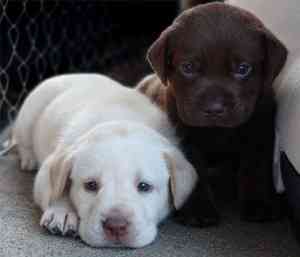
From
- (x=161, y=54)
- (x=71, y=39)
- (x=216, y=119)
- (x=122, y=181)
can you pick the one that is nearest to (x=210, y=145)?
(x=216, y=119)

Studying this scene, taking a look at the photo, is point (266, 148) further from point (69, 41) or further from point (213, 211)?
point (69, 41)

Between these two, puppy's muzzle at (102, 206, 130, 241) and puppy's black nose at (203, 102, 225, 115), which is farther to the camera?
puppy's black nose at (203, 102, 225, 115)

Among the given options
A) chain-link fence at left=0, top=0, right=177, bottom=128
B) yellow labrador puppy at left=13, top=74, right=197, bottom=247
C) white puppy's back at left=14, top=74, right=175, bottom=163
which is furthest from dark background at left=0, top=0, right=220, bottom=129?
yellow labrador puppy at left=13, top=74, right=197, bottom=247

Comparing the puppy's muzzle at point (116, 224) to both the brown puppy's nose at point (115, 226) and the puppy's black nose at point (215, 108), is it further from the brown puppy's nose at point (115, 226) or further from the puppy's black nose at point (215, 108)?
the puppy's black nose at point (215, 108)

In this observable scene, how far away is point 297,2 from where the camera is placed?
7.65 ft

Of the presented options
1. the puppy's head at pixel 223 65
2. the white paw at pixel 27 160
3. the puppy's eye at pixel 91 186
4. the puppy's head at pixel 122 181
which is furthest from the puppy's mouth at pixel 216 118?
the white paw at pixel 27 160

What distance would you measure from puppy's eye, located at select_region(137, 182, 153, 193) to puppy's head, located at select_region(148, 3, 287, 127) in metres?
0.25

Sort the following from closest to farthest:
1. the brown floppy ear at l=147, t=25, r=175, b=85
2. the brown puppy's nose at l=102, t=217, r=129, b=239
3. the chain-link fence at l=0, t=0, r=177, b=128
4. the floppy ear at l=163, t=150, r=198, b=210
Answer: the brown puppy's nose at l=102, t=217, r=129, b=239, the floppy ear at l=163, t=150, r=198, b=210, the brown floppy ear at l=147, t=25, r=175, b=85, the chain-link fence at l=0, t=0, r=177, b=128

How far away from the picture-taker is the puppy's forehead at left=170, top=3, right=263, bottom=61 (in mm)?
2207

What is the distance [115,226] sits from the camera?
1.98 metres

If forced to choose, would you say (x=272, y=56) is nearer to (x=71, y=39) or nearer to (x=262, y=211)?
(x=262, y=211)

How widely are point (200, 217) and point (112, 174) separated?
0.35m

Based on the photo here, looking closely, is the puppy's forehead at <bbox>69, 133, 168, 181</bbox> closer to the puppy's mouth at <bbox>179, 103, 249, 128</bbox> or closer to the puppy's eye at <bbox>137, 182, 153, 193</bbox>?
the puppy's eye at <bbox>137, 182, 153, 193</bbox>

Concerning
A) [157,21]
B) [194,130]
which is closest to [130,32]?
[157,21]
